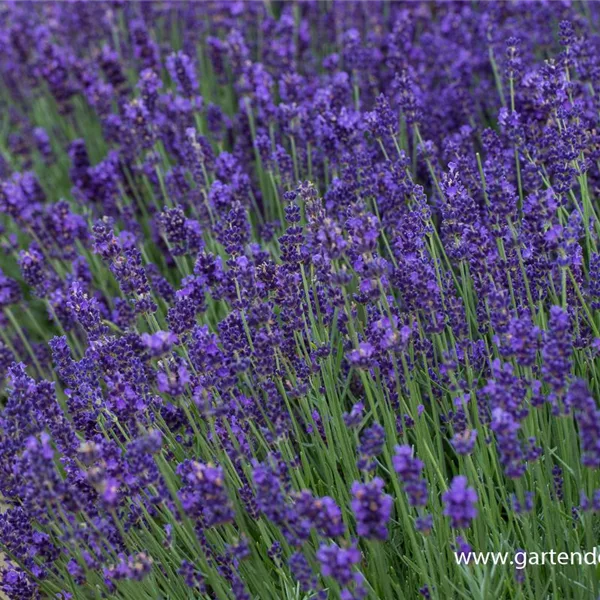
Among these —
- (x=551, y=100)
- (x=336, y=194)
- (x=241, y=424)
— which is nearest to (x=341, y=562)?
(x=241, y=424)

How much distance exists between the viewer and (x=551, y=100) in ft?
11.1

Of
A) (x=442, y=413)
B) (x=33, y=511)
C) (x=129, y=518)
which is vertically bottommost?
(x=442, y=413)

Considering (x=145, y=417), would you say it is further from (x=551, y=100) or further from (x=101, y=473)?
(x=551, y=100)

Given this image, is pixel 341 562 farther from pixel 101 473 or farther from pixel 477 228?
pixel 477 228

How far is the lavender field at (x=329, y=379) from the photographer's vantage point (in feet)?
7.73

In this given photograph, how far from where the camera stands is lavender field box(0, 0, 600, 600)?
2.36 m

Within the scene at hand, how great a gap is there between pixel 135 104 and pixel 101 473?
8.44 ft

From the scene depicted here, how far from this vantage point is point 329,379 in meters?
2.91

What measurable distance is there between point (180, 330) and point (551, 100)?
5.65ft

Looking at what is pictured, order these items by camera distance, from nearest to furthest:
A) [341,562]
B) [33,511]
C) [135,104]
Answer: [341,562] → [33,511] → [135,104]

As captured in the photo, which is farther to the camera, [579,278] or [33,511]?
[579,278]

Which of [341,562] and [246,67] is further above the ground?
[246,67]

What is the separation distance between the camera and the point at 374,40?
6000 millimetres

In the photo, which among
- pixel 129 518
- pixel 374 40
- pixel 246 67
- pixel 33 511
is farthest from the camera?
pixel 374 40
